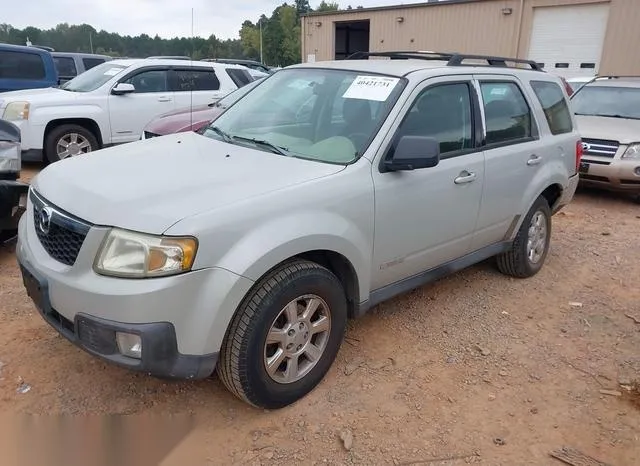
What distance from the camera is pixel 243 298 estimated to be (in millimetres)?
2514

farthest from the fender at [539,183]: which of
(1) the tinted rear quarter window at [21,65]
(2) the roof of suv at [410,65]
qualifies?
(1) the tinted rear quarter window at [21,65]

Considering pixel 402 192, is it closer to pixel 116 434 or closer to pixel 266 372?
pixel 266 372

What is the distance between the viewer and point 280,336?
275cm

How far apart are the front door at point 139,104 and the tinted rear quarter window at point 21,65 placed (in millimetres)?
2754

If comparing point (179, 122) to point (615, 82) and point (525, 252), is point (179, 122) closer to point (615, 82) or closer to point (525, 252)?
point (525, 252)

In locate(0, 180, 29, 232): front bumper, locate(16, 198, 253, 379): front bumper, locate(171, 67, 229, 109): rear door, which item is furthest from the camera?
locate(171, 67, 229, 109): rear door

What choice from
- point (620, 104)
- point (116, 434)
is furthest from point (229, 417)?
point (620, 104)

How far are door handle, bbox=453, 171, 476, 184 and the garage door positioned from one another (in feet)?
56.2

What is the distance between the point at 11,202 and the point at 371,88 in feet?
10.4

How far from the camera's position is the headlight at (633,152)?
7.34 meters

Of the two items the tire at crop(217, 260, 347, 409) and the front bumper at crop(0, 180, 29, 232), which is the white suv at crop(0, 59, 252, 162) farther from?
the tire at crop(217, 260, 347, 409)

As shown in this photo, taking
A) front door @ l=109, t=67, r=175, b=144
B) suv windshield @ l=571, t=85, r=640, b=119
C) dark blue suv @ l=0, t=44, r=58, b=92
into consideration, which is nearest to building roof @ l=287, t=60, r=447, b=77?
front door @ l=109, t=67, r=175, b=144

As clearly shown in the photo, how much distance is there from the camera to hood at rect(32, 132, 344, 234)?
243 centimetres

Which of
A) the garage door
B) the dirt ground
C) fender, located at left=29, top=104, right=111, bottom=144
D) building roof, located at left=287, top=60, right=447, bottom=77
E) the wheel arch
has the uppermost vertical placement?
the garage door
